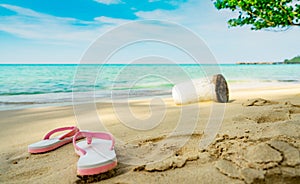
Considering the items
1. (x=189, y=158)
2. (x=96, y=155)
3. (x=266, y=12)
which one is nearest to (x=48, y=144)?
(x=96, y=155)

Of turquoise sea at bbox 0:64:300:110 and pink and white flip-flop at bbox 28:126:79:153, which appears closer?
pink and white flip-flop at bbox 28:126:79:153

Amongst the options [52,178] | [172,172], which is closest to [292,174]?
[172,172]

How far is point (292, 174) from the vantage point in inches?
45.3

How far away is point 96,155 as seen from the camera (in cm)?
148

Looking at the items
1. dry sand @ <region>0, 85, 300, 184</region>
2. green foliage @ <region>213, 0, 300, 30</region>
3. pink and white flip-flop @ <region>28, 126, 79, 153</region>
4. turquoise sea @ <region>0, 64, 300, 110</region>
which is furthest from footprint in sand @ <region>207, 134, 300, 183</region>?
green foliage @ <region>213, 0, 300, 30</region>

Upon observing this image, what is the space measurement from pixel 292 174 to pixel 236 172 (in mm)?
274

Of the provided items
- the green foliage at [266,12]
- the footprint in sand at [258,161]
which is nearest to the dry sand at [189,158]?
the footprint in sand at [258,161]

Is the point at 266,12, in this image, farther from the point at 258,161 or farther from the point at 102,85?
the point at 102,85

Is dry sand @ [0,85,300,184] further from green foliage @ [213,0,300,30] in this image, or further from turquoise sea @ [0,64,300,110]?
green foliage @ [213,0,300,30]

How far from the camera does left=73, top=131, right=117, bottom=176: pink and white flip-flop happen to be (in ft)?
4.26

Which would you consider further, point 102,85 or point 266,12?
point 102,85

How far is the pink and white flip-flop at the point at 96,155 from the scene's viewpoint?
1.30m

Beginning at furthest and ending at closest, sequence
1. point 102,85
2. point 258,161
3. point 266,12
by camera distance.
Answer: point 102,85 < point 266,12 < point 258,161

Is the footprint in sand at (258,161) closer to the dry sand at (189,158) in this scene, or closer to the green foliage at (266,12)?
the dry sand at (189,158)
